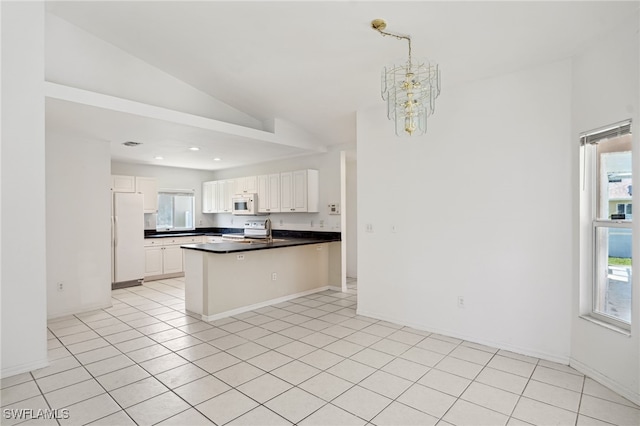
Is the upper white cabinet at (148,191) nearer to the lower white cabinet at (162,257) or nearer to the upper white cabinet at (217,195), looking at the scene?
the lower white cabinet at (162,257)

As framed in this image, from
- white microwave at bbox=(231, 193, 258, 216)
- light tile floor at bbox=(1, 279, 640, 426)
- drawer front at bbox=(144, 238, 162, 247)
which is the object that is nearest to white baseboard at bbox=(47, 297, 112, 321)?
light tile floor at bbox=(1, 279, 640, 426)

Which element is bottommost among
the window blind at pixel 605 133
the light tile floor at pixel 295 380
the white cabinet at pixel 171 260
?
the light tile floor at pixel 295 380

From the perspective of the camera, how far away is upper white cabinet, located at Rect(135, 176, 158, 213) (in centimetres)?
678

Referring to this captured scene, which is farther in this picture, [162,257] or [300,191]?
[162,257]

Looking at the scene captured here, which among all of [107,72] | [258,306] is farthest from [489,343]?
[107,72]

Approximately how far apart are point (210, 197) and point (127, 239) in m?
2.54

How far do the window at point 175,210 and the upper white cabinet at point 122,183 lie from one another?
1.41m

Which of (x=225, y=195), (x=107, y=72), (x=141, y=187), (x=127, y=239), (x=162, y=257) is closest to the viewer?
(x=107, y=72)

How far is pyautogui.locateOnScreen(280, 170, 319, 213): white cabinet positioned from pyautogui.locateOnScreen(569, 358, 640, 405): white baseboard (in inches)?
170

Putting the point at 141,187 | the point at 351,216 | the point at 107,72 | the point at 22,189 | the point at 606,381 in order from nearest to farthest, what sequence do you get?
the point at 606,381
the point at 22,189
the point at 107,72
the point at 141,187
the point at 351,216

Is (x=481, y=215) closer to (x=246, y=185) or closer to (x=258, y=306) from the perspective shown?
(x=258, y=306)

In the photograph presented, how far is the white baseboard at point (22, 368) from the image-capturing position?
2.89 meters

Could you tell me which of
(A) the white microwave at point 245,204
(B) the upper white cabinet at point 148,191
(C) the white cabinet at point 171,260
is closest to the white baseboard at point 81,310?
(C) the white cabinet at point 171,260

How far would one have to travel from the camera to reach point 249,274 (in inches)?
196
